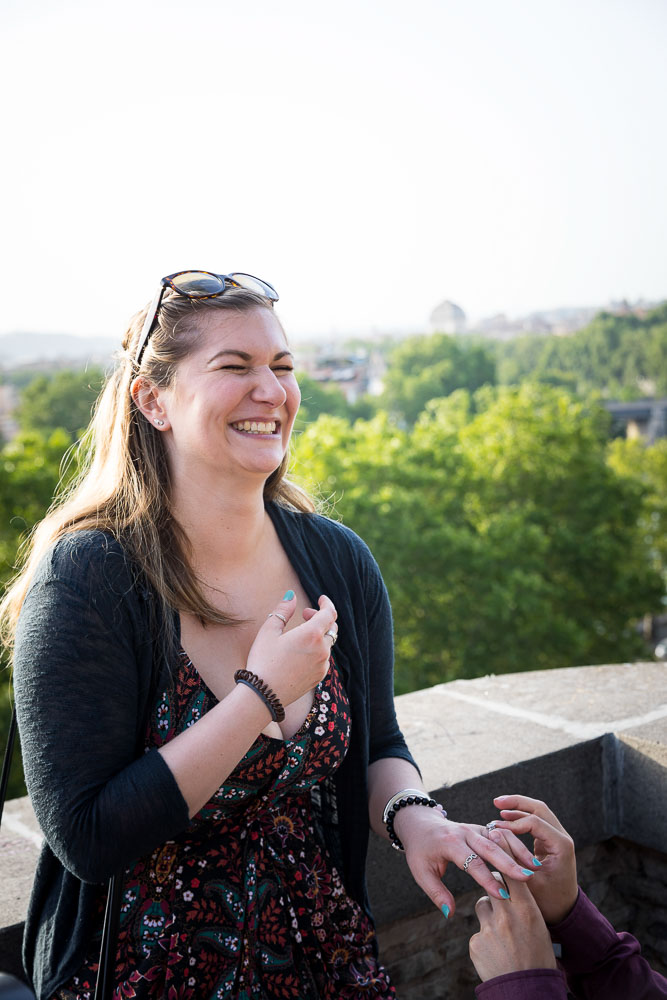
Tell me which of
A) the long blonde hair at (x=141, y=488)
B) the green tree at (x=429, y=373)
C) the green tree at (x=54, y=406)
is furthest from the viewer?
the green tree at (x=429, y=373)

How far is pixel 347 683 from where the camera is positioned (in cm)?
221

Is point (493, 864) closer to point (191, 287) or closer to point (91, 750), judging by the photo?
point (91, 750)

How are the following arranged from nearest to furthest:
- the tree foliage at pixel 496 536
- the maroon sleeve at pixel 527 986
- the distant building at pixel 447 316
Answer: the maroon sleeve at pixel 527 986 → the tree foliage at pixel 496 536 → the distant building at pixel 447 316

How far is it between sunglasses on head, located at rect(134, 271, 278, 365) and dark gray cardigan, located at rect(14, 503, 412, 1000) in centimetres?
47

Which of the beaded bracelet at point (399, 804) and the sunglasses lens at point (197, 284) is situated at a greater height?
the sunglasses lens at point (197, 284)

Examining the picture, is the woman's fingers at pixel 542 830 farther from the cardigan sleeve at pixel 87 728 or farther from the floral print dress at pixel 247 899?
the cardigan sleeve at pixel 87 728

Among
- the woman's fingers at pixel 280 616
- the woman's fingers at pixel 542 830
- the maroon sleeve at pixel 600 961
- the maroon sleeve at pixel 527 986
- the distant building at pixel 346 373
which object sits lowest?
the distant building at pixel 346 373

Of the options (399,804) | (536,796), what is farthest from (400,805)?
(536,796)

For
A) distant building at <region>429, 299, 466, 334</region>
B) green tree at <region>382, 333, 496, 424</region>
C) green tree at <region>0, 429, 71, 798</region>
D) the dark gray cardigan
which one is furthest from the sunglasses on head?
distant building at <region>429, 299, 466, 334</region>

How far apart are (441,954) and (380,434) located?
25.8 m

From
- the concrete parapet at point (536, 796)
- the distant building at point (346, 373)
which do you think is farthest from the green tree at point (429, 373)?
the concrete parapet at point (536, 796)

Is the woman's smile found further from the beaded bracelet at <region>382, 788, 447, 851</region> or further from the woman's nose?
the beaded bracelet at <region>382, 788, 447, 851</region>

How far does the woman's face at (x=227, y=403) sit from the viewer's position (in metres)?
2.05

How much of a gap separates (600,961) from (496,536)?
2301cm
